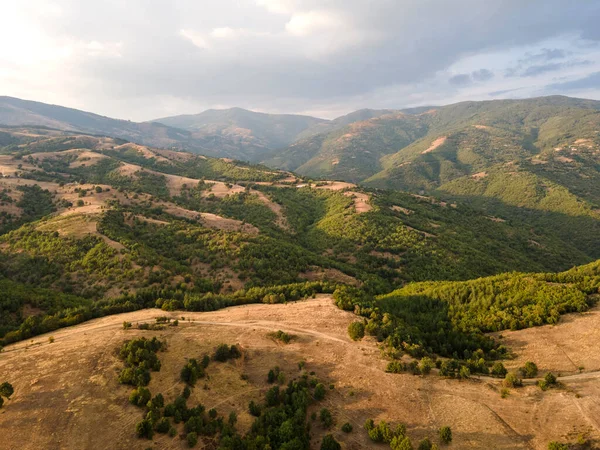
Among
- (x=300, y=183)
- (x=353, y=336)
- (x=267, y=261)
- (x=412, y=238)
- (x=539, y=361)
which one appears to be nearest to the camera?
(x=539, y=361)

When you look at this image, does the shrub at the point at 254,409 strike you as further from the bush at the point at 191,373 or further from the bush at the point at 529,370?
the bush at the point at 529,370

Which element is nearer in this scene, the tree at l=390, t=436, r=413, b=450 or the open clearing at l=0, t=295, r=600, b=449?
the tree at l=390, t=436, r=413, b=450

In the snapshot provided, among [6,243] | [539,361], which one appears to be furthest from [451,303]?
[6,243]

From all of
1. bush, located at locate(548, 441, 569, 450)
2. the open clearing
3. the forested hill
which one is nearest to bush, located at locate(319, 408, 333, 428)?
the open clearing

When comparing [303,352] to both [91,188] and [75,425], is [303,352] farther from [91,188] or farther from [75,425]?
[91,188]

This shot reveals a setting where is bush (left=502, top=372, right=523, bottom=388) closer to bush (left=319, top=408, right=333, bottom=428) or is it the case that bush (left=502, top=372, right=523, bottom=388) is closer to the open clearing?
the open clearing
